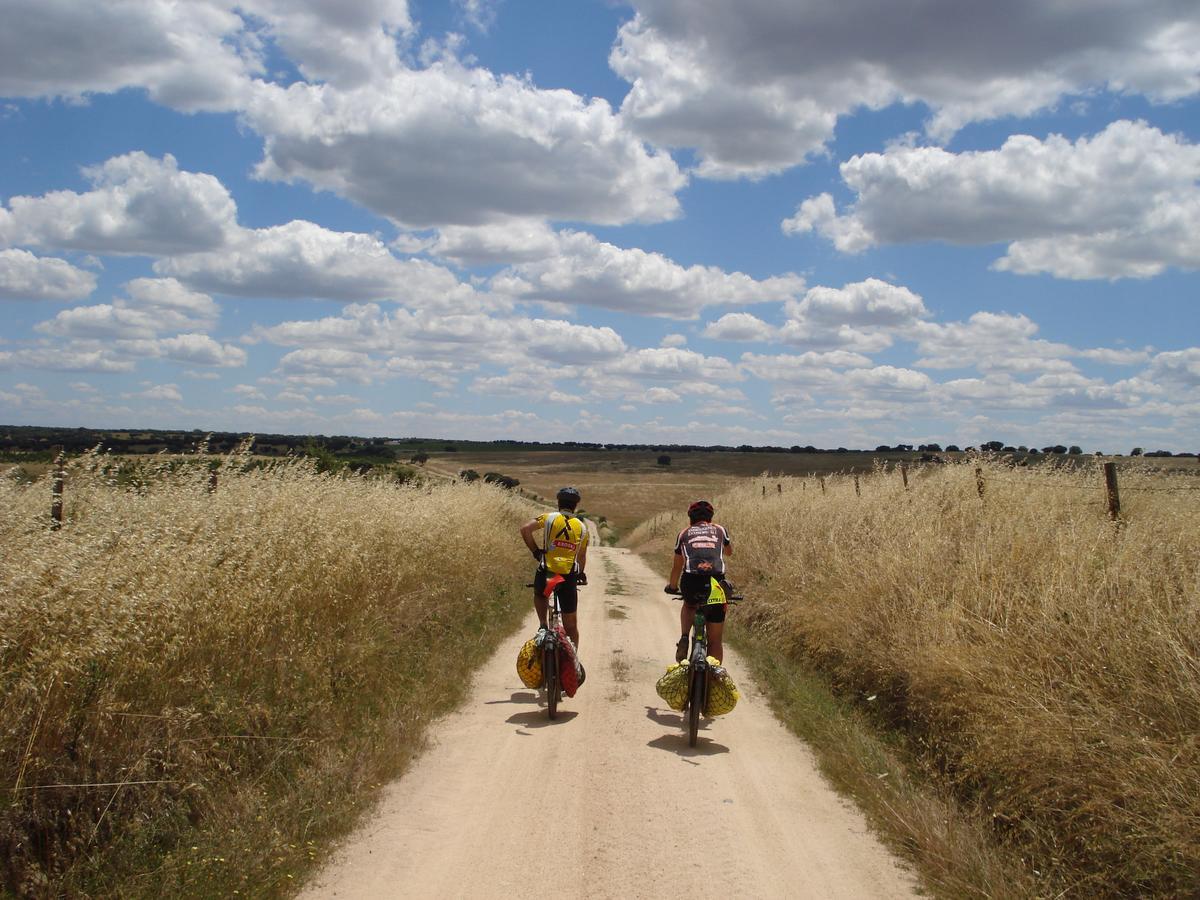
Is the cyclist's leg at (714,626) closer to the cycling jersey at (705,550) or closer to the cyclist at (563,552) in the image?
the cycling jersey at (705,550)

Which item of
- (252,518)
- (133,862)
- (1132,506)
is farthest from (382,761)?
(1132,506)

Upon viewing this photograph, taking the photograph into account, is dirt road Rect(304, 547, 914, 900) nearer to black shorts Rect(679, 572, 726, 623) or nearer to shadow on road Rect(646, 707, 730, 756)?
shadow on road Rect(646, 707, 730, 756)

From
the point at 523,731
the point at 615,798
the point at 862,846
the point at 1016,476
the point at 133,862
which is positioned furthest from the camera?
the point at 1016,476

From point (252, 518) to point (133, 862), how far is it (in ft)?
14.4

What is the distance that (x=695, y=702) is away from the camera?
7.66 metres

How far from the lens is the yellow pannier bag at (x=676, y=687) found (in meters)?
8.01

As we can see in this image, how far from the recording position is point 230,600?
679 centimetres

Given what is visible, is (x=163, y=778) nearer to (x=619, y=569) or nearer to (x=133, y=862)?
(x=133, y=862)

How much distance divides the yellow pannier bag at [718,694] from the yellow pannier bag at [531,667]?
1.67m

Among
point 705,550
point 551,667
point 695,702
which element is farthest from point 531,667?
point 705,550

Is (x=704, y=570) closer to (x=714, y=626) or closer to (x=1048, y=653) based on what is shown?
(x=714, y=626)

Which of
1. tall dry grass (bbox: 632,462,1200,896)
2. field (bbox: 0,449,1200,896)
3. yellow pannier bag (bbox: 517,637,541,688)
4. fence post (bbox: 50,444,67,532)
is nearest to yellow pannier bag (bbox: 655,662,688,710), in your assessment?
yellow pannier bag (bbox: 517,637,541,688)

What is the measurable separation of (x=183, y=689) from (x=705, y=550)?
4.69 meters

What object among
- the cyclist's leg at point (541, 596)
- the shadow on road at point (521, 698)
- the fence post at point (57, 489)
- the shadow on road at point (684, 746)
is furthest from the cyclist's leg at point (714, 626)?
the fence post at point (57, 489)
